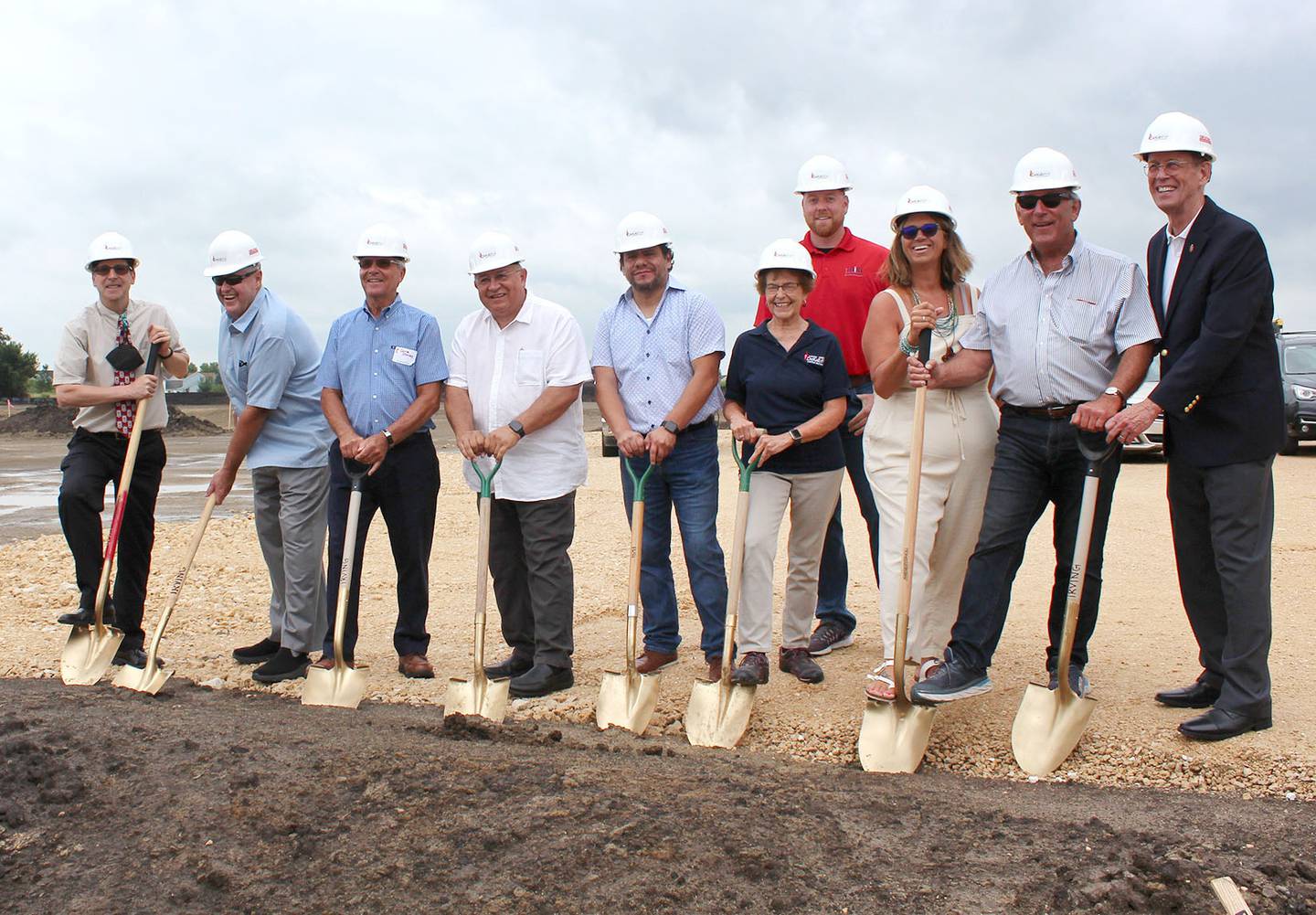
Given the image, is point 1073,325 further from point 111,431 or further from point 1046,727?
point 111,431

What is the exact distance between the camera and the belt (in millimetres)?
4633

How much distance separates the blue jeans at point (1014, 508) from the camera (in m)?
4.68

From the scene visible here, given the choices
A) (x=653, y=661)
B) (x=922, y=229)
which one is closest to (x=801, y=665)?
(x=653, y=661)

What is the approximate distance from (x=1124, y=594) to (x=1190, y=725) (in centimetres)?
346

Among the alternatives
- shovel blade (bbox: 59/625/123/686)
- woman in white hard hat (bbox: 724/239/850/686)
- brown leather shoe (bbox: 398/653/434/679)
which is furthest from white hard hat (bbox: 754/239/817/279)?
shovel blade (bbox: 59/625/123/686)

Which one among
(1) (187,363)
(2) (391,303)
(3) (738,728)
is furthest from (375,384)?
(3) (738,728)

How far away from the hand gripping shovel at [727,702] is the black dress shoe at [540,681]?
78cm

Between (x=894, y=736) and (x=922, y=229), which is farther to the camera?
(x=922, y=229)

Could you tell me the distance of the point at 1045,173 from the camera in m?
4.51

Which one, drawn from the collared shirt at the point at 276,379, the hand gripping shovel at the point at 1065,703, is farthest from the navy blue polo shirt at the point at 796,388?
the collared shirt at the point at 276,379

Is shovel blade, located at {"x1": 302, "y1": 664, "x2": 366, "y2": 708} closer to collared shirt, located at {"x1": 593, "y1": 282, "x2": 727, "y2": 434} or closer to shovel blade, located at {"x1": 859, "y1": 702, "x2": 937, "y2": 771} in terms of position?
collared shirt, located at {"x1": 593, "y1": 282, "x2": 727, "y2": 434}

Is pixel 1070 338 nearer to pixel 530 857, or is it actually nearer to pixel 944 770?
pixel 944 770

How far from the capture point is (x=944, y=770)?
445cm

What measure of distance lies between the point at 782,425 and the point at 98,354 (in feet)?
12.5
